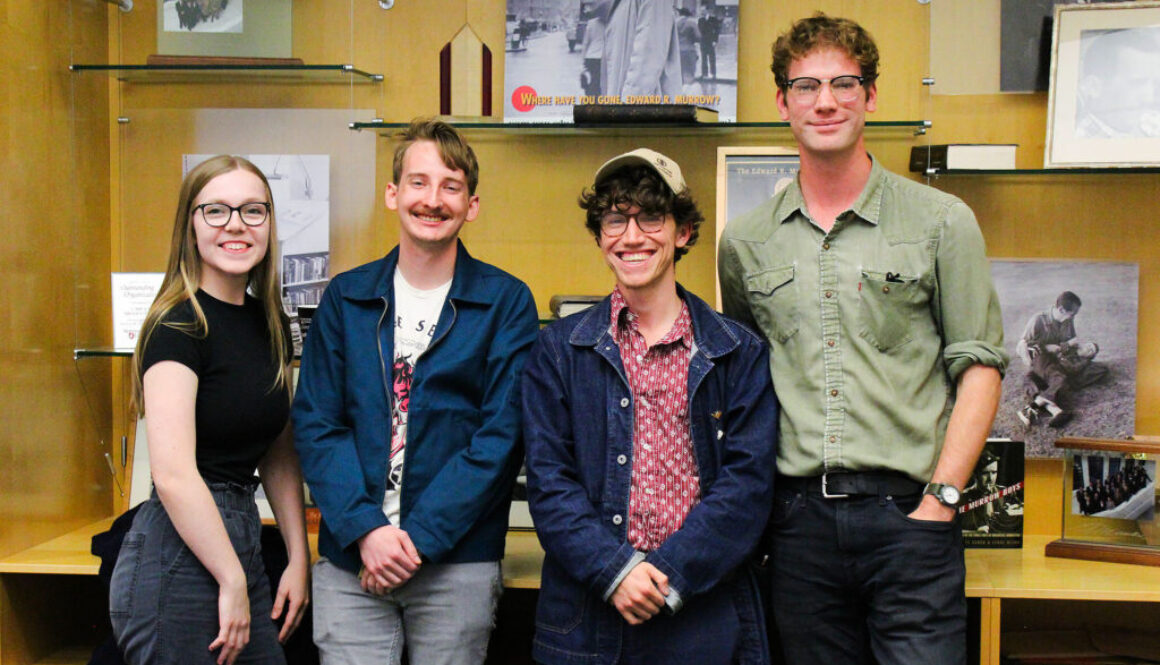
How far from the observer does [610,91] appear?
2734 mm

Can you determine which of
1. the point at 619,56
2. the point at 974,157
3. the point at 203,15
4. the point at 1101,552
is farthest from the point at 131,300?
the point at 1101,552

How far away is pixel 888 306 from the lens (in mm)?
1996

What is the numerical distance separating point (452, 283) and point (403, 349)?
17cm

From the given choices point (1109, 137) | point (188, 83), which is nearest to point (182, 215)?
point (188, 83)

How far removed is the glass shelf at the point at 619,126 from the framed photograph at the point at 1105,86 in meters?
0.32

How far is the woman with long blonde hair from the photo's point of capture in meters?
1.93

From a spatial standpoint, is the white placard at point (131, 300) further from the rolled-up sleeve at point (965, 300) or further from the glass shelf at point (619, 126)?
the rolled-up sleeve at point (965, 300)

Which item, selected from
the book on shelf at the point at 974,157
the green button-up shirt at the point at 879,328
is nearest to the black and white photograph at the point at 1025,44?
the book on shelf at the point at 974,157

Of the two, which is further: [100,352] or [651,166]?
[100,352]

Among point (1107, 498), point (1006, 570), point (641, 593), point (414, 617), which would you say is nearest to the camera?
point (641, 593)

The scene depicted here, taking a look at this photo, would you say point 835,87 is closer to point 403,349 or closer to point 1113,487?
point 403,349

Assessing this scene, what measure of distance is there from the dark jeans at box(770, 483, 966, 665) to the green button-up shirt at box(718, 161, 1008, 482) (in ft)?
0.28

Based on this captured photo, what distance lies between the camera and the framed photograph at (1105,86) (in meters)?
2.56

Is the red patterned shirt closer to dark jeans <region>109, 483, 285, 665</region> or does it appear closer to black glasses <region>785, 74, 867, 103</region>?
black glasses <region>785, 74, 867, 103</region>
